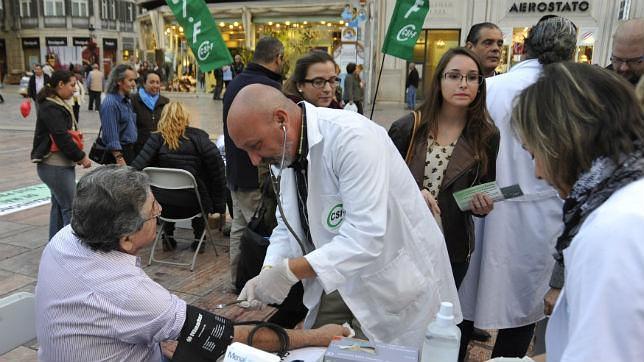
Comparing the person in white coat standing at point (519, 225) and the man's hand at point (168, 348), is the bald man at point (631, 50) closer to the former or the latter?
the person in white coat standing at point (519, 225)

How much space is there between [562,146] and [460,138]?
4.65 feet

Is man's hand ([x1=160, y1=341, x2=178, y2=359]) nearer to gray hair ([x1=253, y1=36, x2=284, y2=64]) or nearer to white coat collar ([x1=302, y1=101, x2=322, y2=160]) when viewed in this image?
white coat collar ([x1=302, y1=101, x2=322, y2=160])

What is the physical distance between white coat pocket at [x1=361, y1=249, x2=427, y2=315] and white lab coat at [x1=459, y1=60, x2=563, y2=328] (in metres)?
0.94

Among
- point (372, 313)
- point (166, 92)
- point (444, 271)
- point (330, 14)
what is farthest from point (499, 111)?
point (166, 92)

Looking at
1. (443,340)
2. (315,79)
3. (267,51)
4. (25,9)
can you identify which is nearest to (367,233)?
(443,340)

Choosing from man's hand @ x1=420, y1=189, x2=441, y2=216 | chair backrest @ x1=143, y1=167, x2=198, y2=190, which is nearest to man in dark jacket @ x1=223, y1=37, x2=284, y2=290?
chair backrest @ x1=143, y1=167, x2=198, y2=190

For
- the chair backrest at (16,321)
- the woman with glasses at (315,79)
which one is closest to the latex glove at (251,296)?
the chair backrest at (16,321)

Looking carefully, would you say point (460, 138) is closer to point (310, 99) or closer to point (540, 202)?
point (540, 202)

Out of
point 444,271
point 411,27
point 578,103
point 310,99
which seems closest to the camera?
point 578,103

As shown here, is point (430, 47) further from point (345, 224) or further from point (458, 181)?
point (345, 224)

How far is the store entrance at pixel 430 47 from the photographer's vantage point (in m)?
20.4

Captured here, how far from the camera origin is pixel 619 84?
3.29 ft

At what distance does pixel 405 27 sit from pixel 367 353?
3680mm

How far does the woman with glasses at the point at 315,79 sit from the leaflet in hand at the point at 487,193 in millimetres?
1657
